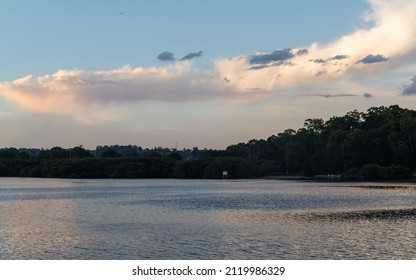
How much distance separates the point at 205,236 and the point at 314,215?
21.6 metres

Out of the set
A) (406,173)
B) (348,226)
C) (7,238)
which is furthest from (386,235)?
(406,173)

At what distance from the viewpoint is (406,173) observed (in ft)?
634

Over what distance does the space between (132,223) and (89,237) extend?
1051 cm

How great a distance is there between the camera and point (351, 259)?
1407 inches

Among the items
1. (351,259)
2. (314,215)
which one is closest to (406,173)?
(314,215)
